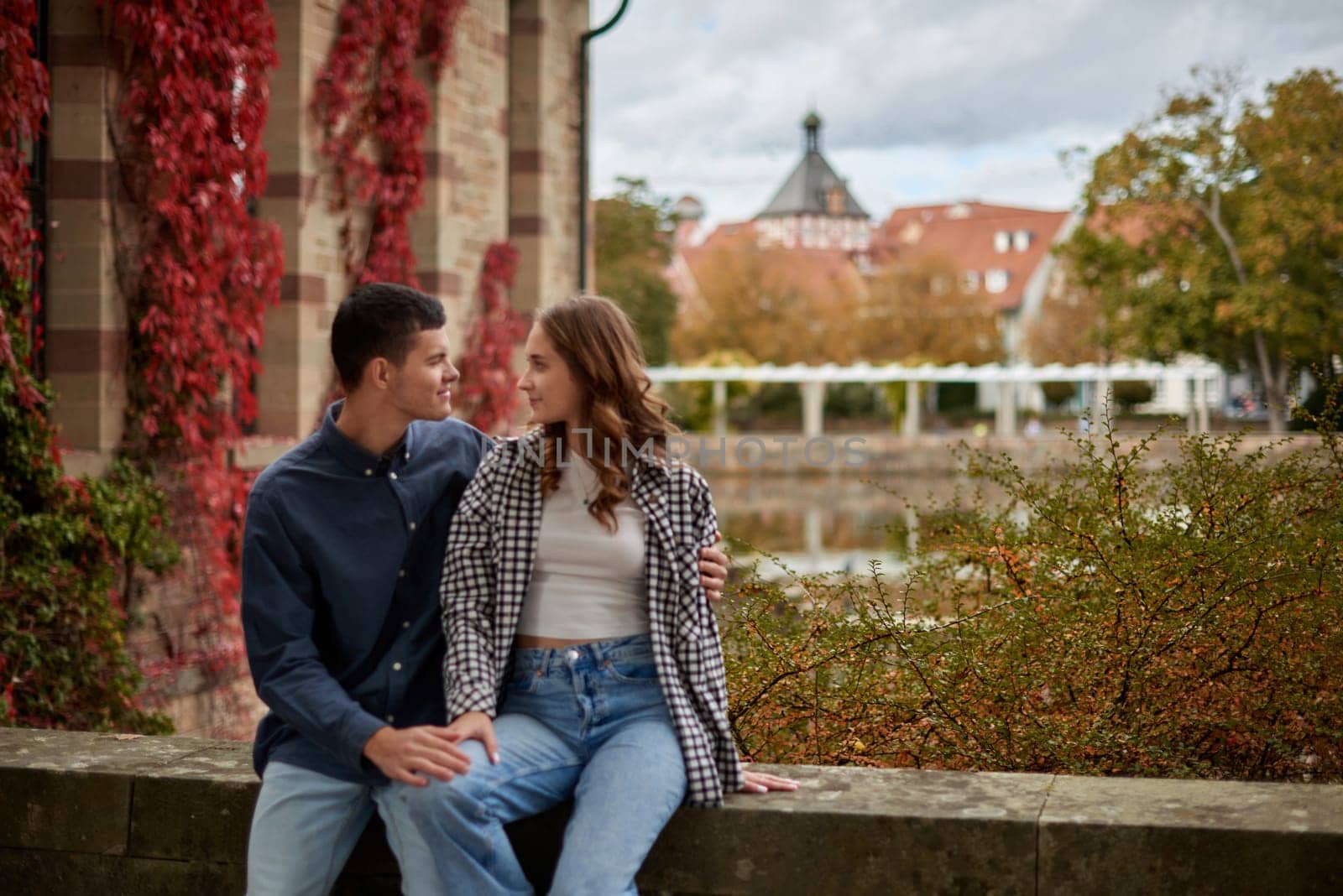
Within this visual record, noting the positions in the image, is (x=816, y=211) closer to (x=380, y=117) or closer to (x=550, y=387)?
(x=380, y=117)

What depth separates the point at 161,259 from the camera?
6.80 m

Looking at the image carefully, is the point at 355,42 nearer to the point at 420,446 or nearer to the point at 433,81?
the point at 433,81

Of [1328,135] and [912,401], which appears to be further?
[912,401]

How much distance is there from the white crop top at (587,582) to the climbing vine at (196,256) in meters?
4.51

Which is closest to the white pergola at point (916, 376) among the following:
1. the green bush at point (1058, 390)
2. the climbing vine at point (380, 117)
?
the green bush at point (1058, 390)

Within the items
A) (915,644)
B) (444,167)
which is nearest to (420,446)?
(915,644)

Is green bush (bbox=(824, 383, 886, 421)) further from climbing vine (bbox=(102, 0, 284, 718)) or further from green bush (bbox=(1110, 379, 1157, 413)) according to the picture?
climbing vine (bbox=(102, 0, 284, 718))

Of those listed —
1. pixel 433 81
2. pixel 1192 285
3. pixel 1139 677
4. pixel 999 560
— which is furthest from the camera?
pixel 1192 285

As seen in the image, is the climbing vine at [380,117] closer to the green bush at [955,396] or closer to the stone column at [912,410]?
the stone column at [912,410]

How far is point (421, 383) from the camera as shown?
2.89 m

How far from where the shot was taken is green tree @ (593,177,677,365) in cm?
4703

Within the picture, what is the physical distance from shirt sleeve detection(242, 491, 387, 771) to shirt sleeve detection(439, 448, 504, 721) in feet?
0.55

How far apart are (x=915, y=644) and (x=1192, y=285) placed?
111 feet

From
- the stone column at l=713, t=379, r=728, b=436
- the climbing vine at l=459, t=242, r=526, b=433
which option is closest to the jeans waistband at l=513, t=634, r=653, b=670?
the climbing vine at l=459, t=242, r=526, b=433
